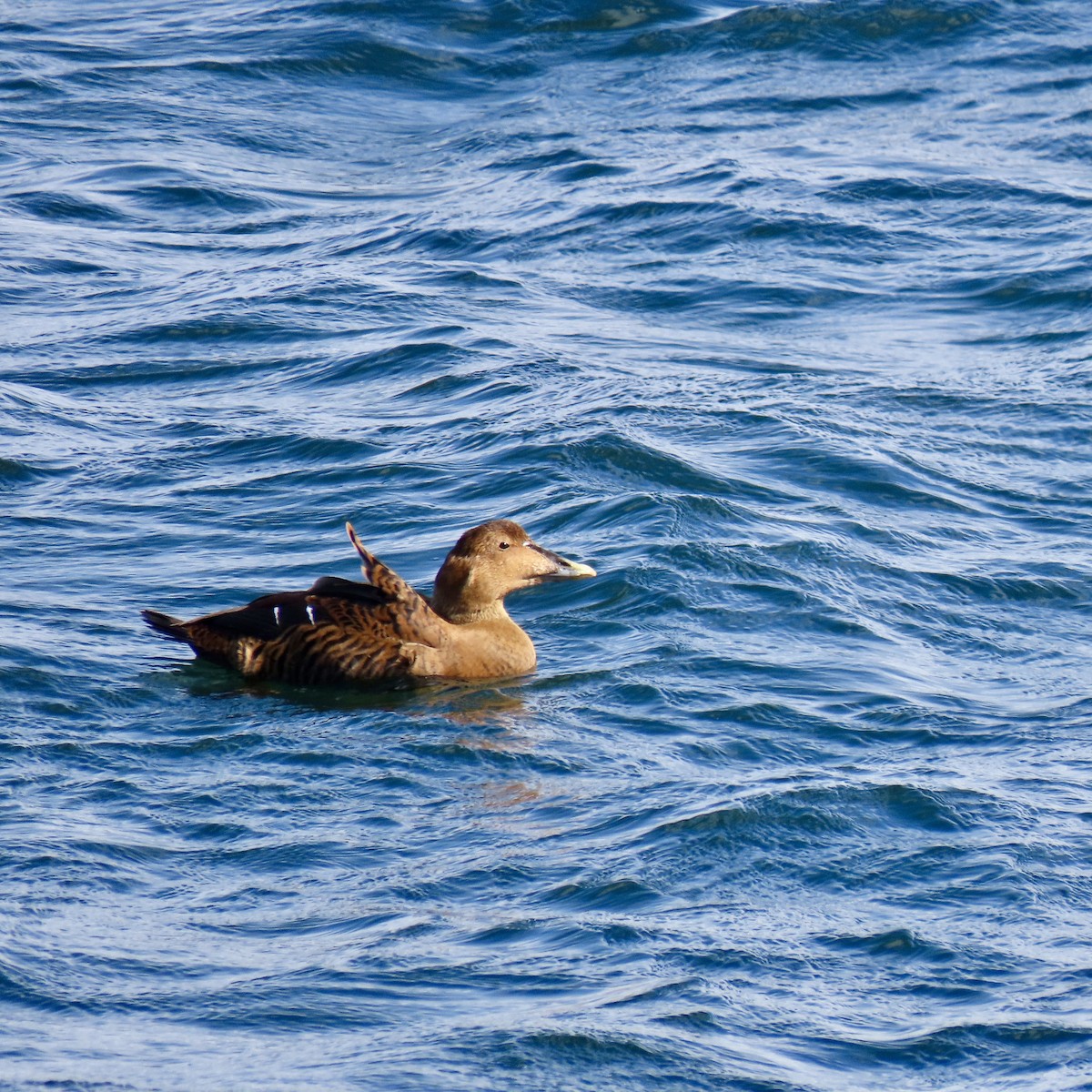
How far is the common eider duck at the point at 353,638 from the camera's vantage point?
862 centimetres

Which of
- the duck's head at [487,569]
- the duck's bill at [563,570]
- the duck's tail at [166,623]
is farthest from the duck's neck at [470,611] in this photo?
the duck's tail at [166,623]

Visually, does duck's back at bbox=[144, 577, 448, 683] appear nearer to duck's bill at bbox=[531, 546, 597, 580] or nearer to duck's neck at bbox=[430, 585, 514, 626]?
duck's neck at bbox=[430, 585, 514, 626]

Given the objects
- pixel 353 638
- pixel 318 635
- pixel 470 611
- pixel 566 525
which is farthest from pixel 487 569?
pixel 566 525

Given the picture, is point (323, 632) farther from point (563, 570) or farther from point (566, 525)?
point (566, 525)

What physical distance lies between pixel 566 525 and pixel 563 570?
137 centimetres

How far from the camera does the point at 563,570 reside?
9227mm

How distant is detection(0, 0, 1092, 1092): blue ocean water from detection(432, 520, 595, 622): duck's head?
0.39 m

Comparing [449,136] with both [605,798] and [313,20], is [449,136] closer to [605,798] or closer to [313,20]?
[313,20]

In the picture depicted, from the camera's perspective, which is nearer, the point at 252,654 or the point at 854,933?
the point at 854,933

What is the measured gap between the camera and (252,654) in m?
8.63

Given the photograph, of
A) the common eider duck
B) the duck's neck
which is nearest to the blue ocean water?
the common eider duck

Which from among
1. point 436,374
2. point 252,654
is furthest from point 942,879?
point 436,374

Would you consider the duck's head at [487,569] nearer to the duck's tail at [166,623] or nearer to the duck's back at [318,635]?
the duck's back at [318,635]

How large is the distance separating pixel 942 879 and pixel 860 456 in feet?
16.3
